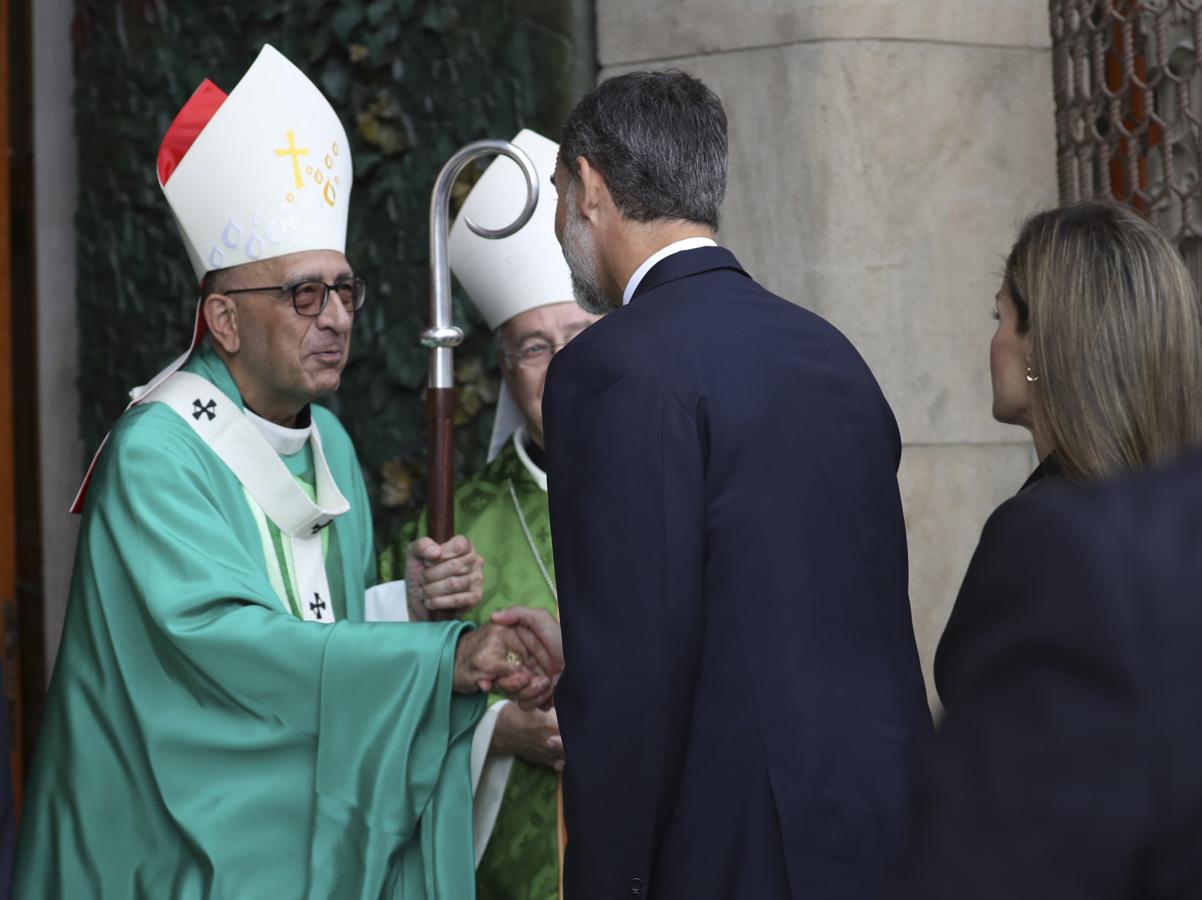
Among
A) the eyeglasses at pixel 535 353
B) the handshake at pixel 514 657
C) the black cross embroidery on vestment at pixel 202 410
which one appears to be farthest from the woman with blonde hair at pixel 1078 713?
the eyeglasses at pixel 535 353

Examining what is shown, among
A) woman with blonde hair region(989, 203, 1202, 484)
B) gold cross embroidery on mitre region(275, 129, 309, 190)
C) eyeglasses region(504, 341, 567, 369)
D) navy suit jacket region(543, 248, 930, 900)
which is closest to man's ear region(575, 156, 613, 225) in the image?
navy suit jacket region(543, 248, 930, 900)

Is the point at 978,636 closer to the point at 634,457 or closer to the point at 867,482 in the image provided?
the point at 634,457

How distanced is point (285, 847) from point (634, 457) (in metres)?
1.20

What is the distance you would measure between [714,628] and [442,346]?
105 centimetres

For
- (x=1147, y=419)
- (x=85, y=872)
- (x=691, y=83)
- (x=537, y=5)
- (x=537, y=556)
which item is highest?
(x=537, y=5)

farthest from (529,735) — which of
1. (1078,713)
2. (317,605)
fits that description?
(1078,713)

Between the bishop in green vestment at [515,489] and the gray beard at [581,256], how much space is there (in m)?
1.03

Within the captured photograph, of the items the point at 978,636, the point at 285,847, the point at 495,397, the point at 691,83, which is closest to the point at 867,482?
the point at 691,83

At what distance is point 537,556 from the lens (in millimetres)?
3832

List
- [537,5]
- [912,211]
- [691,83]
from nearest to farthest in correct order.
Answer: [691,83]
[912,211]
[537,5]

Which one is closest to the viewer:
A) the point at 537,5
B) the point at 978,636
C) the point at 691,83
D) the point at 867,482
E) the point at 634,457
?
the point at 978,636

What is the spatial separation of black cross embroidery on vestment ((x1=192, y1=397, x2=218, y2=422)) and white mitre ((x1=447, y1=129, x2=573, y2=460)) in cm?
80

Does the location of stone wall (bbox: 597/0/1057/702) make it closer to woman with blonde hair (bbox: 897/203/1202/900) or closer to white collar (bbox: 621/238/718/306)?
white collar (bbox: 621/238/718/306)

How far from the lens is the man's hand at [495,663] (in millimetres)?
2994
